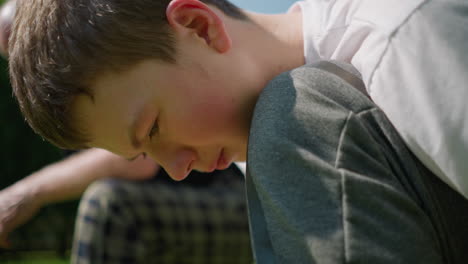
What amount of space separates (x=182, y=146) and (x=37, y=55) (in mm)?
381

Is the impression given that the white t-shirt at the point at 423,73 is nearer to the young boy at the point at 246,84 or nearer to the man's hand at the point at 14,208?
the young boy at the point at 246,84

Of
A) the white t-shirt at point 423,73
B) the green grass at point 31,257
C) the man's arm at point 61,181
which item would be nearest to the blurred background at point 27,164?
the green grass at point 31,257

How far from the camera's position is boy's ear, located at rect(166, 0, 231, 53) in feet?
4.42

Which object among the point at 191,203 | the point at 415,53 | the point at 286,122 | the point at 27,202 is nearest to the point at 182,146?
the point at 286,122

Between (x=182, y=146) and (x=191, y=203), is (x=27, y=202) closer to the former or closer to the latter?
(x=191, y=203)

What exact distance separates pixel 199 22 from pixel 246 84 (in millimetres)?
178

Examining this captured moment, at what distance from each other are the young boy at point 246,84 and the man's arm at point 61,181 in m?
0.68

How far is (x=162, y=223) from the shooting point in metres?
2.03

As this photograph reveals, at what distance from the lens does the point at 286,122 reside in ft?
3.28

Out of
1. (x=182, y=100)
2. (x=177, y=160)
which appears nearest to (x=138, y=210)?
(x=177, y=160)

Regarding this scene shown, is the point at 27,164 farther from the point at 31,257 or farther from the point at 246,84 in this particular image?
the point at 246,84

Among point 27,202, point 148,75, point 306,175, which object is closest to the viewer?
point 306,175

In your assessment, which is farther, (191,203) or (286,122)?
(191,203)

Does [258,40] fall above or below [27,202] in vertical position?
above
